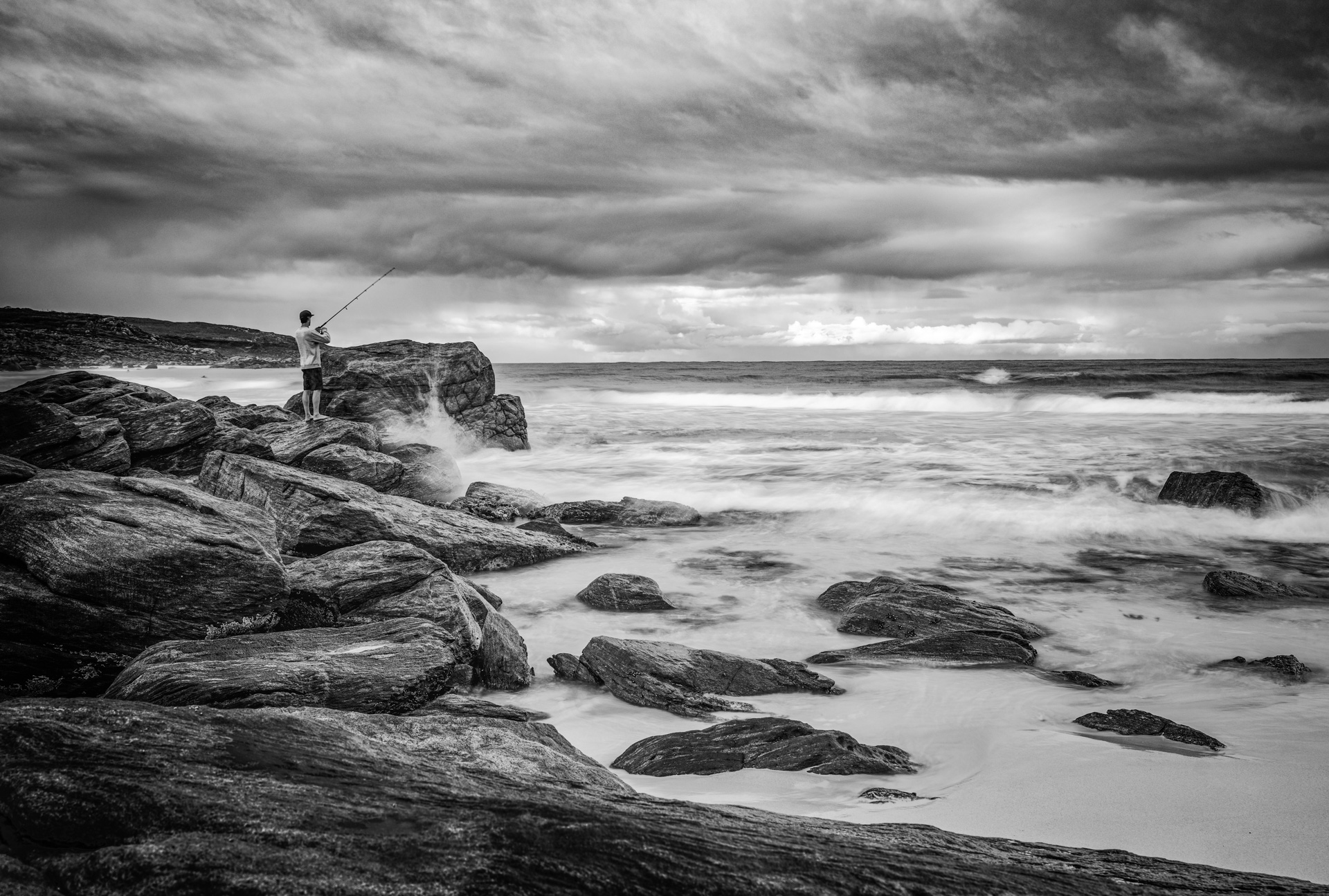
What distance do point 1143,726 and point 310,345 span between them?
50.4 feet

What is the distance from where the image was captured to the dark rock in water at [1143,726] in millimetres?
5582

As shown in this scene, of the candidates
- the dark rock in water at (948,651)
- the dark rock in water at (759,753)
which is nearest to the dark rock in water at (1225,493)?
the dark rock in water at (948,651)

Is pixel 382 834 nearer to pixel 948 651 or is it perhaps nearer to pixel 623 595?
pixel 948 651

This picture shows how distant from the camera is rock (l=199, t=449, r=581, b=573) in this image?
8.97 m

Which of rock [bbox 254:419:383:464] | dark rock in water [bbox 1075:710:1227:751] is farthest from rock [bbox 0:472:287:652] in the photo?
rock [bbox 254:419:383:464]

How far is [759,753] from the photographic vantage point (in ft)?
17.0

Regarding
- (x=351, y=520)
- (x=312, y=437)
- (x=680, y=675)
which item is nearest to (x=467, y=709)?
(x=680, y=675)

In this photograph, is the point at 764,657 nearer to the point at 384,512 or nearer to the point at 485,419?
the point at 384,512

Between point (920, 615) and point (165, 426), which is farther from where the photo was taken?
point (165, 426)

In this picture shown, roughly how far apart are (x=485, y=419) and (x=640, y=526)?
9474mm

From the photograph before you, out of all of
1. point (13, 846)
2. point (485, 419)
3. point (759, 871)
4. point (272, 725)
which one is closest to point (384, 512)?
point (272, 725)

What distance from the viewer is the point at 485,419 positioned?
70.9 feet

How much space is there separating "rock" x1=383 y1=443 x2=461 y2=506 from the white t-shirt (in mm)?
2983

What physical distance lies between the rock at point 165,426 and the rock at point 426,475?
2.97 m
